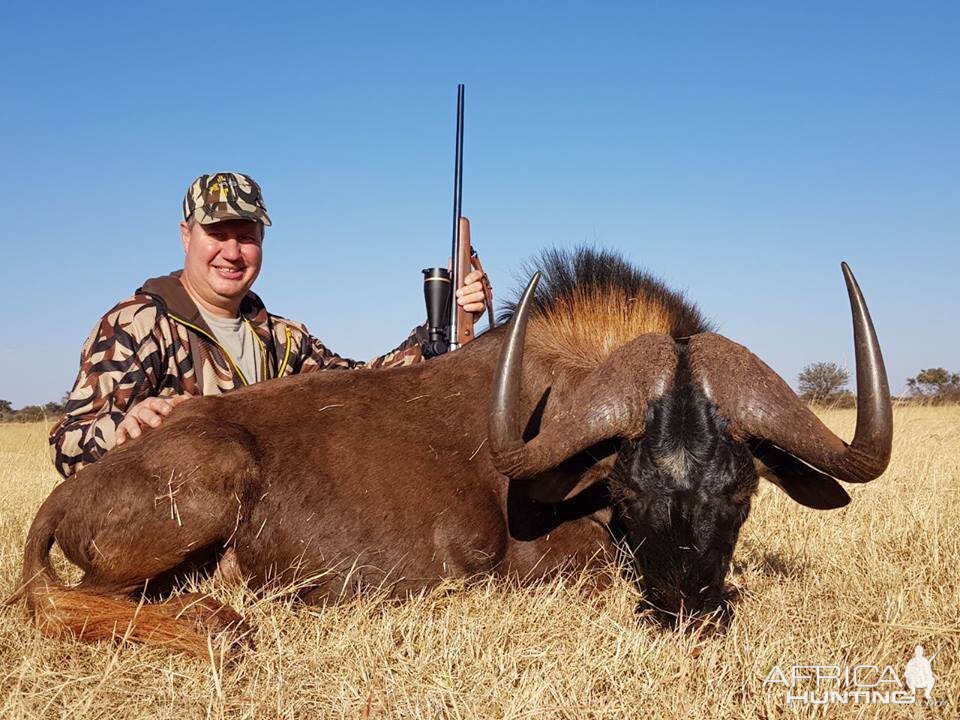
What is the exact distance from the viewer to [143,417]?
4.38 m

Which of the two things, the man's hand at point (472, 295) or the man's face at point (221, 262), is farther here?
the man's hand at point (472, 295)

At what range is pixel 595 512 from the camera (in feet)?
14.0

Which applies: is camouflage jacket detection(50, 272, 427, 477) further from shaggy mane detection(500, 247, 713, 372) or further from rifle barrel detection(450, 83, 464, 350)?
shaggy mane detection(500, 247, 713, 372)

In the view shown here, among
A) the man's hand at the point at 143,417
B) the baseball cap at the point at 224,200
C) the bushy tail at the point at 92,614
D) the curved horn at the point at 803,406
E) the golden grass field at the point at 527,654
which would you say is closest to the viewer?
the golden grass field at the point at 527,654

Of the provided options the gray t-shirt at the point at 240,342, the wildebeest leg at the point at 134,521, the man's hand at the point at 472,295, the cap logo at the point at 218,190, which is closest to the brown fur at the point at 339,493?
the wildebeest leg at the point at 134,521

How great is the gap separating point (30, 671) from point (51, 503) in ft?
3.95

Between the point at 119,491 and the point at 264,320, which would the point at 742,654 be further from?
the point at 264,320

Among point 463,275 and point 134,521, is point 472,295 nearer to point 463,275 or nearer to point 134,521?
point 463,275

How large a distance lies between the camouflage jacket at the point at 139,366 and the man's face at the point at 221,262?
137mm

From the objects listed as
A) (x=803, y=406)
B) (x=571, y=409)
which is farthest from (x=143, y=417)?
(x=803, y=406)

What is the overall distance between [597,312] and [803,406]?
1.26 m

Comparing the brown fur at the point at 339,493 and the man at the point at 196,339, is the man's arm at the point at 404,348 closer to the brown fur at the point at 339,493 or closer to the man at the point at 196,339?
the man at the point at 196,339

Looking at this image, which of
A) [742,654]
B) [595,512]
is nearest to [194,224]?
[595,512]

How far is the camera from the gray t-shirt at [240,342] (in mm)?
5480
